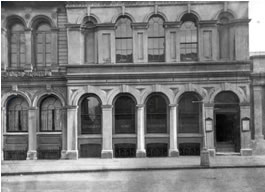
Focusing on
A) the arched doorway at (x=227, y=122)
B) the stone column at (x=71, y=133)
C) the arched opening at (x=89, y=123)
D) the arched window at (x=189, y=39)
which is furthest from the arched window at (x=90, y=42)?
the arched doorway at (x=227, y=122)

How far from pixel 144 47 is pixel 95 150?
7234 millimetres

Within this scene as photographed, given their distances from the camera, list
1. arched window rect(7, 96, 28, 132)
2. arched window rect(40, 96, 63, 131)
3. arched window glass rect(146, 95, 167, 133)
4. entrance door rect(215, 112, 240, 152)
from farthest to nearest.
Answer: arched window rect(7, 96, 28, 132) < arched window rect(40, 96, 63, 131) < arched window glass rect(146, 95, 167, 133) < entrance door rect(215, 112, 240, 152)

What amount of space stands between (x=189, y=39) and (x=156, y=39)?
82.5 inches

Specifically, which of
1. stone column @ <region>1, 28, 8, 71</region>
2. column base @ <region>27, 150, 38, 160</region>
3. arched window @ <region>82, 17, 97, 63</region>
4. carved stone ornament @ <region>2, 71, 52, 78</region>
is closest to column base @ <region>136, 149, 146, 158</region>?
arched window @ <region>82, 17, 97, 63</region>

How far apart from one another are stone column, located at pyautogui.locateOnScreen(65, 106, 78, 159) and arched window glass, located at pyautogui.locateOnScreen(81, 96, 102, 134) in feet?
2.01

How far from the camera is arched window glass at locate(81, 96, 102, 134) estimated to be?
61.3 feet

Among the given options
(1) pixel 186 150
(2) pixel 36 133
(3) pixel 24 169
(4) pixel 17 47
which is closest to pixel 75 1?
(4) pixel 17 47

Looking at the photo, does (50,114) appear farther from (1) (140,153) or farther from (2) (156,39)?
(2) (156,39)

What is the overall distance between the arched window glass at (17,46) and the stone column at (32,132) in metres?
3.31

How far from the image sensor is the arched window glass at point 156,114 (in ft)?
61.0

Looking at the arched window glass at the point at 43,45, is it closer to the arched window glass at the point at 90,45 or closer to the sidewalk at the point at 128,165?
the arched window glass at the point at 90,45

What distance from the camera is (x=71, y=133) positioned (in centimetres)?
1834

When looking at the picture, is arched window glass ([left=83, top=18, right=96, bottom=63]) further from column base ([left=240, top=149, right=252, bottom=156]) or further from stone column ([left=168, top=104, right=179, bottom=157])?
column base ([left=240, top=149, right=252, bottom=156])

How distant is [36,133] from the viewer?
1900 centimetres
